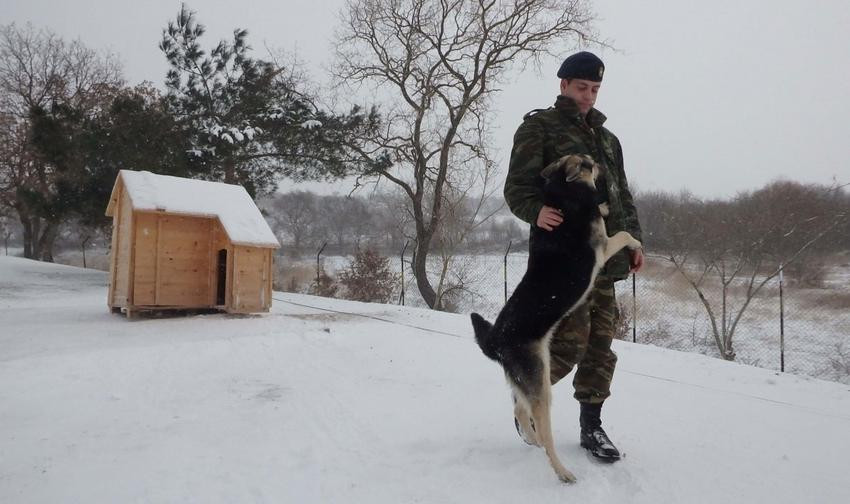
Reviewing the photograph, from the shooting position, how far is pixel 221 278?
28.3 feet

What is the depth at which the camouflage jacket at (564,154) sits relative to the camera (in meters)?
2.65

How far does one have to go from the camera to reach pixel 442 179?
572 inches

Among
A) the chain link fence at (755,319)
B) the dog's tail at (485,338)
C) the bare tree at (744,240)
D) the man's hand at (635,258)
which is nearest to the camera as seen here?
the dog's tail at (485,338)

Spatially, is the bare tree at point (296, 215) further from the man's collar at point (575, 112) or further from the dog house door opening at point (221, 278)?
the man's collar at point (575, 112)

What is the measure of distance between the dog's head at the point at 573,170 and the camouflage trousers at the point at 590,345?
595 mm

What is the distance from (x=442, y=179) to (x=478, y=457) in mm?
12394

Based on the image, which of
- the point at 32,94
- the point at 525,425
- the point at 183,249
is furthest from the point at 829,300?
the point at 32,94

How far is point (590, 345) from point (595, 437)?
0.49 m

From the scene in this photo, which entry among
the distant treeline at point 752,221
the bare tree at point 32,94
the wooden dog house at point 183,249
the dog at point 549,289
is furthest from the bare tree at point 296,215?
the dog at point 549,289

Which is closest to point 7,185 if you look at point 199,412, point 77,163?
point 77,163

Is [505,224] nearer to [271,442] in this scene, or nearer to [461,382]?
[461,382]

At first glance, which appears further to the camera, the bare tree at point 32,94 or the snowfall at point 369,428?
the bare tree at point 32,94

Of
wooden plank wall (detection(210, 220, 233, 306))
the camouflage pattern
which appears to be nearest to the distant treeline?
the camouflage pattern

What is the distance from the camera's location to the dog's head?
245cm
